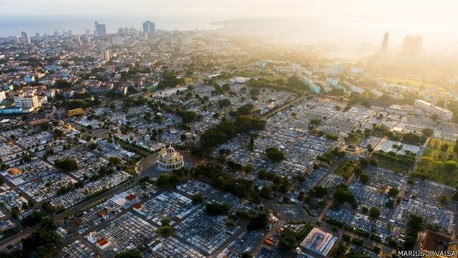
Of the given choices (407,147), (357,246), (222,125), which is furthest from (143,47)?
(357,246)

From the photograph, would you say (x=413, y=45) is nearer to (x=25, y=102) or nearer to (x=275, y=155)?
(x=275, y=155)

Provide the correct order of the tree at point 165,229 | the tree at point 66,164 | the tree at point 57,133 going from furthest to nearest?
the tree at point 57,133
the tree at point 66,164
the tree at point 165,229

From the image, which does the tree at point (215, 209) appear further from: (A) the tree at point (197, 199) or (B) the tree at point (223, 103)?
(B) the tree at point (223, 103)

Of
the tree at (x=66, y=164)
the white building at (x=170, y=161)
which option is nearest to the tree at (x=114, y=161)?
the tree at (x=66, y=164)

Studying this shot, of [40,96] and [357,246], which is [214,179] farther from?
[40,96]

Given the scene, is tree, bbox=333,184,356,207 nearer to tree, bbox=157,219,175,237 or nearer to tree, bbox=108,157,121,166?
tree, bbox=157,219,175,237

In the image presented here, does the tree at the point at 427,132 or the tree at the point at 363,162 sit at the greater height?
the tree at the point at 427,132

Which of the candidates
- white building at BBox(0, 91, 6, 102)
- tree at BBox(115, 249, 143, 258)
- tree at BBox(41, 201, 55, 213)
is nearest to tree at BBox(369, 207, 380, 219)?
tree at BBox(115, 249, 143, 258)
